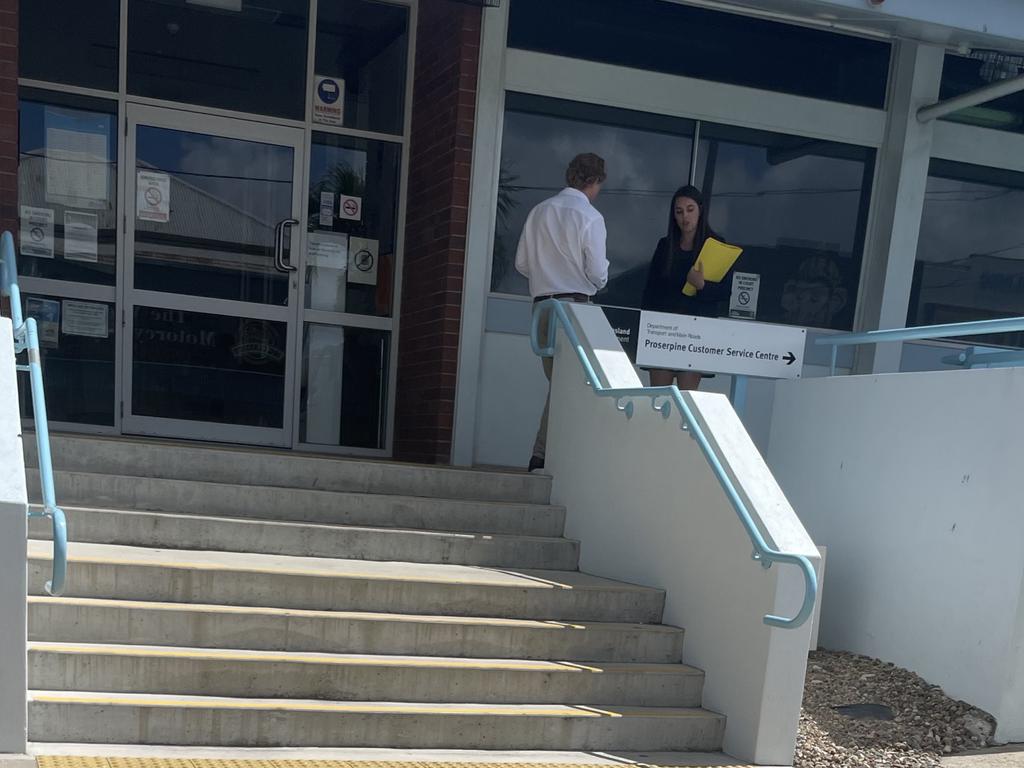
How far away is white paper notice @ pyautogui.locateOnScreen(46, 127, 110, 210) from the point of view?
7375mm

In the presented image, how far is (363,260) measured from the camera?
8188 millimetres

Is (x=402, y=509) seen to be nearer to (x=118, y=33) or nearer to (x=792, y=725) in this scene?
(x=792, y=725)

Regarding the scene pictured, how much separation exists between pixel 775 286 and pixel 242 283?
14.2 ft

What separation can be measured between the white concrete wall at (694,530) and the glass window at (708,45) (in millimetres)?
2786

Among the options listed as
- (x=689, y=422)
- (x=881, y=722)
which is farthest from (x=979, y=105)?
(x=881, y=722)

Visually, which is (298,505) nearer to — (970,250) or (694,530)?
(694,530)

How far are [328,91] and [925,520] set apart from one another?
536 centimetres

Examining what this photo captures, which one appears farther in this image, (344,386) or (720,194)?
(720,194)

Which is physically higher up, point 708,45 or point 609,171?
point 708,45

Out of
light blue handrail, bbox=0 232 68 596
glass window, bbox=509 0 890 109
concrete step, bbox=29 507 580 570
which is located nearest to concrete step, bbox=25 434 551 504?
concrete step, bbox=29 507 580 570

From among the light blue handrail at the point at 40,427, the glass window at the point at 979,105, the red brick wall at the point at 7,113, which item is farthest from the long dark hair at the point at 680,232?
the red brick wall at the point at 7,113

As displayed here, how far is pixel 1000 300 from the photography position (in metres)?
9.03

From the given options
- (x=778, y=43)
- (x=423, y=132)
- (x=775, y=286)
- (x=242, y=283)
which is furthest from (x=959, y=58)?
(x=242, y=283)

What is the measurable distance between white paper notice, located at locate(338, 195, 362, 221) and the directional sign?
9.73 ft
